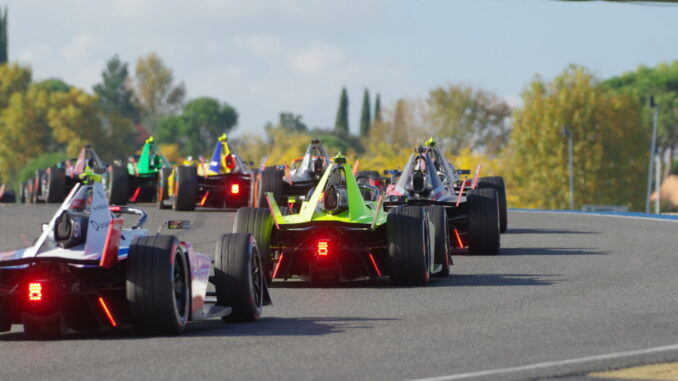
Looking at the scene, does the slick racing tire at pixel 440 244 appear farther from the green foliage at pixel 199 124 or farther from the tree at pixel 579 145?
the green foliage at pixel 199 124

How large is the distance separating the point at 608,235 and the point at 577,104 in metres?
87.8

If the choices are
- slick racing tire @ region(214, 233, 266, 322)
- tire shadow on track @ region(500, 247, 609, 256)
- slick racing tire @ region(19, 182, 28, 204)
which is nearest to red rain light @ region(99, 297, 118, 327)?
slick racing tire @ region(214, 233, 266, 322)

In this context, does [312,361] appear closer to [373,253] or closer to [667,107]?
[373,253]

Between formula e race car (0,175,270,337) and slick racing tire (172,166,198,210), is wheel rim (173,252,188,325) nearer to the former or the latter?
formula e race car (0,175,270,337)

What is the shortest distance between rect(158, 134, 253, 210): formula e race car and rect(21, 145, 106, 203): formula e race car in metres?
4.88

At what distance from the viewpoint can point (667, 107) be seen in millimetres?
137875

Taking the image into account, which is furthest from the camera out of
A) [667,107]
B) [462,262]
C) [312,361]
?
[667,107]

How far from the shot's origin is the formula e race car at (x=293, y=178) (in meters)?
34.3

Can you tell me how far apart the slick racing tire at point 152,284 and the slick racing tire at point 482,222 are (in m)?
10.8

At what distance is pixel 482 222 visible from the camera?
2209 cm

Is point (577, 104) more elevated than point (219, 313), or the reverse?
point (577, 104)

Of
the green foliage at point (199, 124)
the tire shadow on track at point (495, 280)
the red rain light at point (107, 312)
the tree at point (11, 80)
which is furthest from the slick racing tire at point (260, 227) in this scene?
the green foliage at point (199, 124)

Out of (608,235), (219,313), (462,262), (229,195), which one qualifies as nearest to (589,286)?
(462,262)

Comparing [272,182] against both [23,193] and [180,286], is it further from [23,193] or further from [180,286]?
[180,286]
